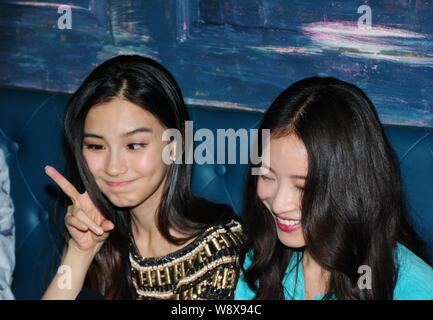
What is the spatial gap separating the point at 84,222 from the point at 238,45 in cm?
55

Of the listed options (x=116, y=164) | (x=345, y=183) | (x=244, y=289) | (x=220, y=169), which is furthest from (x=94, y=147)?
(x=345, y=183)

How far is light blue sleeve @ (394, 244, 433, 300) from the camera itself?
4.99 ft

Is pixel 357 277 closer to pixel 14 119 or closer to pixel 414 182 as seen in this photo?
pixel 414 182

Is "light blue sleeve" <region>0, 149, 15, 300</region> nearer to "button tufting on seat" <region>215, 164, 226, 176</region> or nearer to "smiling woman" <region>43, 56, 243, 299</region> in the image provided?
"smiling woman" <region>43, 56, 243, 299</region>

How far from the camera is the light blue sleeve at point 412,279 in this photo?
4.99 feet

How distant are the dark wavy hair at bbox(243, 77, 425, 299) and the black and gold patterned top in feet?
0.83

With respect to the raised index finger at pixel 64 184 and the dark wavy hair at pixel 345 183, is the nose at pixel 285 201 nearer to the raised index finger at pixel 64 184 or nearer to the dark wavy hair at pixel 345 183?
the dark wavy hair at pixel 345 183

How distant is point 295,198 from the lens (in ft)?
5.01

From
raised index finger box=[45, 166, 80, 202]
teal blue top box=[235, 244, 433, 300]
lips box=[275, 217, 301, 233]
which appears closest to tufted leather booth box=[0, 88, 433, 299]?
raised index finger box=[45, 166, 80, 202]

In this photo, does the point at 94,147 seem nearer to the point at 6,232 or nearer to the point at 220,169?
the point at 220,169

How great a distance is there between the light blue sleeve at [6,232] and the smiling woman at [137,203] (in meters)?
0.22

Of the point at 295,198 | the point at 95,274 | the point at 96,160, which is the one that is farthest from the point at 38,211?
the point at 295,198

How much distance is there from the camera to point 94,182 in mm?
1829

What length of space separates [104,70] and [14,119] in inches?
17.0
